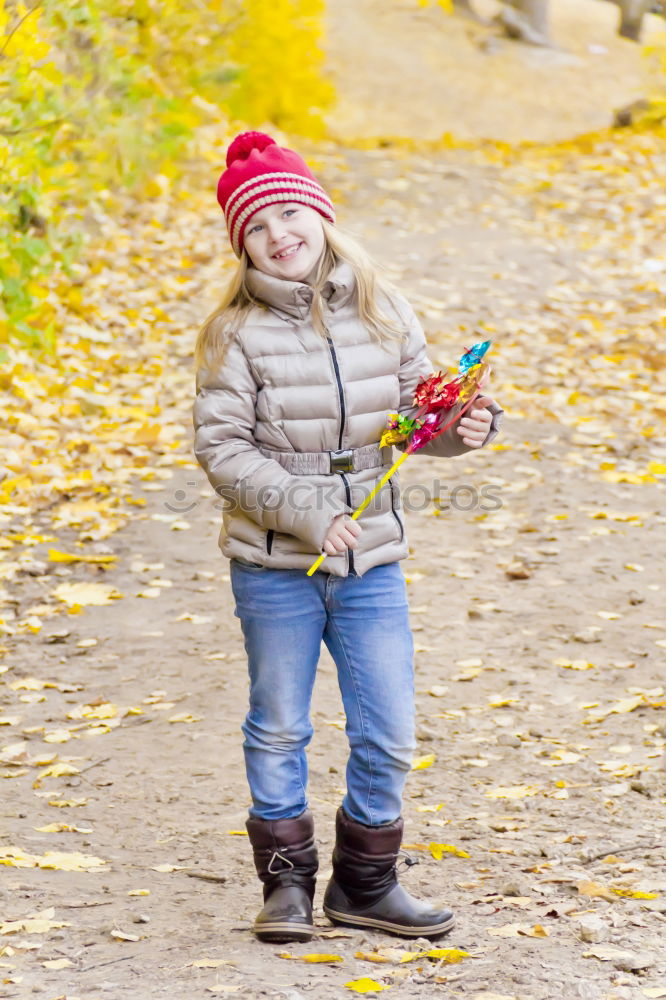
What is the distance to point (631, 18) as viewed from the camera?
26844mm

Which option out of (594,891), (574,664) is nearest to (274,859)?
(594,891)

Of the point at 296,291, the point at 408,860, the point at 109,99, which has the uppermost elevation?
the point at 296,291

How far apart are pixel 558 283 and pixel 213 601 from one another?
556 centimetres

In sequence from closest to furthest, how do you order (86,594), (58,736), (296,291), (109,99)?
(296,291)
(58,736)
(86,594)
(109,99)

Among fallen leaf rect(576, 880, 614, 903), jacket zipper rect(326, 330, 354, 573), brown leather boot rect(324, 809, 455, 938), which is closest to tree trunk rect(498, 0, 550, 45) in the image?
jacket zipper rect(326, 330, 354, 573)

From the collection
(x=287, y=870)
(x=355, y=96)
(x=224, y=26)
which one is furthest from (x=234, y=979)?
(x=355, y=96)

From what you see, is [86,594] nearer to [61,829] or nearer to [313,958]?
[61,829]

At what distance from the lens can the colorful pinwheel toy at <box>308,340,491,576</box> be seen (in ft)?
8.71

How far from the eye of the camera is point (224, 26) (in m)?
11.7

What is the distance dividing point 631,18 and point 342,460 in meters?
27.2

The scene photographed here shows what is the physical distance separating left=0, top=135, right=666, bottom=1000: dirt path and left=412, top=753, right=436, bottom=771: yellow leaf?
0.03 meters

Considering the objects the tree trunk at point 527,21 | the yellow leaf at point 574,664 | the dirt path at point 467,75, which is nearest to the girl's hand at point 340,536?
the yellow leaf at point 574,664

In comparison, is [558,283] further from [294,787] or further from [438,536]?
[294,787]

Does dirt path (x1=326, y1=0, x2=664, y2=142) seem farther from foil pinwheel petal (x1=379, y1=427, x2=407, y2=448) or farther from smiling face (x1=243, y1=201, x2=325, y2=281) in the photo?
foil pinwheel petal (x1=379, y1=427, x2=407, y2=448)
